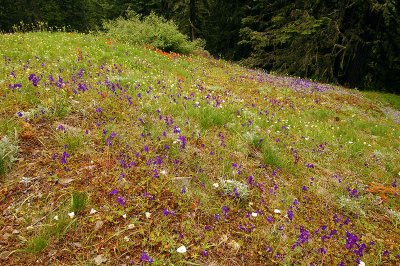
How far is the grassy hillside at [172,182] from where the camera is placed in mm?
3576

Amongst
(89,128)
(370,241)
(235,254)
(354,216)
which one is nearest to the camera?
(235,254)

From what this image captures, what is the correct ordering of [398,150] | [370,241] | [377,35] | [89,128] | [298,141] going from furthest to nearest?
[377,35] < [398,150] < [298,141] < [89,128] < [370,241]

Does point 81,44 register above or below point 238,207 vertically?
above

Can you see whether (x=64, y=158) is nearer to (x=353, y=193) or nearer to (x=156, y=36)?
(x=353, y=193)

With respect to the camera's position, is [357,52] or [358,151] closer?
[358,151]

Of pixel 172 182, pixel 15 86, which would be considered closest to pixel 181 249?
pixel 172 182

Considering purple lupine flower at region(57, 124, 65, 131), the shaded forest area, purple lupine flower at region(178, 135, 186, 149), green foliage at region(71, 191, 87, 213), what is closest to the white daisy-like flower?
green foliage at region(71, 191, 87, 213)

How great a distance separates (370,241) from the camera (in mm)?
4445

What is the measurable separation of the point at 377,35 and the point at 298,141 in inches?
713

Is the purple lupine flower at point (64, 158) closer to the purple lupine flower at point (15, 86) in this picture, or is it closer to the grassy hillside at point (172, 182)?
the grassy hillside at point (172, 182)

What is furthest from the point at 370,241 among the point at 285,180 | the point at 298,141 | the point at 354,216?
the point at 298,141

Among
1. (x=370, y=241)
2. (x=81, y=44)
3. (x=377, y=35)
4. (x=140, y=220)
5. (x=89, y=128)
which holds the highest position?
Answer: (x=377, y=35)

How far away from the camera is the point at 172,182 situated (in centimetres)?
450

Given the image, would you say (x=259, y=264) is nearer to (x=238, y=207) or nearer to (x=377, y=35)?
(x=238, y=207)
